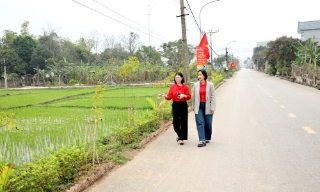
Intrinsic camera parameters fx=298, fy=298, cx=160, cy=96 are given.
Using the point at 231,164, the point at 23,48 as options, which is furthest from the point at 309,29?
the point at 231,164

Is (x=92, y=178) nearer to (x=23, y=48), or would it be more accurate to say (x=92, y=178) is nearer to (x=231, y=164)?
(x=231, y=164)

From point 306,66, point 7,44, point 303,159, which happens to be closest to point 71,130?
point 303,159

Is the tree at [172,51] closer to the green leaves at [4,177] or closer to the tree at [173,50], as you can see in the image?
the tree at [173,50]

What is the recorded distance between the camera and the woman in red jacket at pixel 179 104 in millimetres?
6188

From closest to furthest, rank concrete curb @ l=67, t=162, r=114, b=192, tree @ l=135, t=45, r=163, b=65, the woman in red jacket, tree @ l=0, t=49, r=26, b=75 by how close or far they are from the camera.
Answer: concrete curb @ l=67, t=162, r=114, b=192
the woman in red jacket
tree @ l=0, t=49, r=26, b=75
tree @ l=135, t=45, r=163, b=65

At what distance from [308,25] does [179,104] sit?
71.8 m

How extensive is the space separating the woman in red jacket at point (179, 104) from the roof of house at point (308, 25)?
70.6 m

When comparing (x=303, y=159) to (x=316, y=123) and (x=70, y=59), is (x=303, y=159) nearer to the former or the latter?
(x=316, y=123)

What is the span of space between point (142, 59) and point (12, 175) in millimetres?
45758

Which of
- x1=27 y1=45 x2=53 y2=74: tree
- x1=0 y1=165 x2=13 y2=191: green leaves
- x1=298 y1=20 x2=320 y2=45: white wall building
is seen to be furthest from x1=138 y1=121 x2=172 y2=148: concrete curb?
x1=298 y1=20 x2=320 y2=45: white wall building

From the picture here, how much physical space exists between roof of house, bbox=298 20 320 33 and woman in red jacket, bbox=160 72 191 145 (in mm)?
70569

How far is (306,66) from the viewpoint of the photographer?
87.0 feet

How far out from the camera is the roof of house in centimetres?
6659

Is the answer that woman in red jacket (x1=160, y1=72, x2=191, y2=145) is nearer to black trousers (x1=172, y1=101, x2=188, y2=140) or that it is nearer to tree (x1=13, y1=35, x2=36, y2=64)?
black trousers (x1=172, y1=101, x2=188, y2=140)
